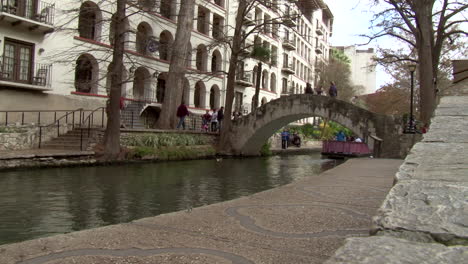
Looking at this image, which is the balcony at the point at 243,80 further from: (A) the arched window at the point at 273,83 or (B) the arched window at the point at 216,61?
(A) the arched window at the point at 273,83

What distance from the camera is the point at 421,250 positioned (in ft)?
5.30

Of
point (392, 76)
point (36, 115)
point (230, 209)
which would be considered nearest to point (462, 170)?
point (230, 209)

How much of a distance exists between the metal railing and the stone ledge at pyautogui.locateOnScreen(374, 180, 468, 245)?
59.1 ft

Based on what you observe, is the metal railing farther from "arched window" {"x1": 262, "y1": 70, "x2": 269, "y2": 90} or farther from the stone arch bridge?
"arched window" {"x1": 262, "y1": 70, "x2": 269, "y2": 90}

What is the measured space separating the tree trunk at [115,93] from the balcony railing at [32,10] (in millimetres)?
4433

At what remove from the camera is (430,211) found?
2010 millimetres

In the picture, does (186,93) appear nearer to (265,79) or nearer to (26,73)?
(26,73)

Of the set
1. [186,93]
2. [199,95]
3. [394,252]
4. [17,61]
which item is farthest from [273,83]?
[394,252]

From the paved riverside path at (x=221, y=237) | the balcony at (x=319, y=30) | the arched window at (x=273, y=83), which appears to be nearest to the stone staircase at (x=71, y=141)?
the paved riverside path at (x=221, y=237)

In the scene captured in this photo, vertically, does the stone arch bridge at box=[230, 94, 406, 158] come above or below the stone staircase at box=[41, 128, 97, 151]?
above

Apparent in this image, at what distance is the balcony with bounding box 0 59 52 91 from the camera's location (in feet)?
56.9

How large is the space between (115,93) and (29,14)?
640cm

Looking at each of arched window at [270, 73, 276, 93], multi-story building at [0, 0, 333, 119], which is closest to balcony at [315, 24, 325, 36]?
arched window at [270, 73, 276, 93]

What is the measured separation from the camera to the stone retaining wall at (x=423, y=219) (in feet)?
5.15
